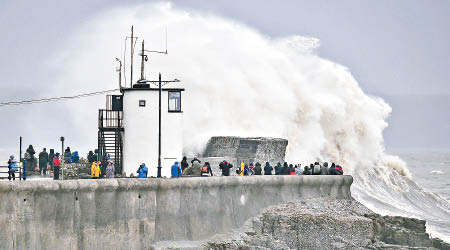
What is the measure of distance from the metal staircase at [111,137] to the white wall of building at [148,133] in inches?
24.2

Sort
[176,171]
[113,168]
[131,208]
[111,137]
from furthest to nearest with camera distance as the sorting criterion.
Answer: [111,137] → [176,171] → [113,168] → [131,208]

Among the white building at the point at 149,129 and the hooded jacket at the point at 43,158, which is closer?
the hooded jacket at the point at 43,158

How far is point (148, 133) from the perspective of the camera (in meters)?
31.3

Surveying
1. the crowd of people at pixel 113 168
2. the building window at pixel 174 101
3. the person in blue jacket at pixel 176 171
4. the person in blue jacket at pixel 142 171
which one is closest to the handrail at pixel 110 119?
the crowd of people at pixel 113 168

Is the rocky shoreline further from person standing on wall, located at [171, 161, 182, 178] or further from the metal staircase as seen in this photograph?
the metal staircase

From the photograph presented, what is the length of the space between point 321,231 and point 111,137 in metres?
6.31

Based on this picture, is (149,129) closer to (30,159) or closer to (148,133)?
(148,133)

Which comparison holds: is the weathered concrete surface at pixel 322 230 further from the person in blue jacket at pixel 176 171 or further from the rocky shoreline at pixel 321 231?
the person in blue jacket at pixel 176 171

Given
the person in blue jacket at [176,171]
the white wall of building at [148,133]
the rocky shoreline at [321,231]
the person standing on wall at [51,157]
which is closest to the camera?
the person in blue jacket at [176,171]

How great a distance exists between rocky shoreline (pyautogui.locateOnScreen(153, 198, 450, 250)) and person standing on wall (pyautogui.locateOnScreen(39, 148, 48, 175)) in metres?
4.54

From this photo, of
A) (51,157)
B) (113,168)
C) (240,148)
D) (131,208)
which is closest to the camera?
(131,208)

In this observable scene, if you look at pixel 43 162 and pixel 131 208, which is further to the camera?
pixel 43 162

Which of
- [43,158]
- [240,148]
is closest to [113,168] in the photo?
[43,158]

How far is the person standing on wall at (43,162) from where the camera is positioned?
Answer: 30.1 m
